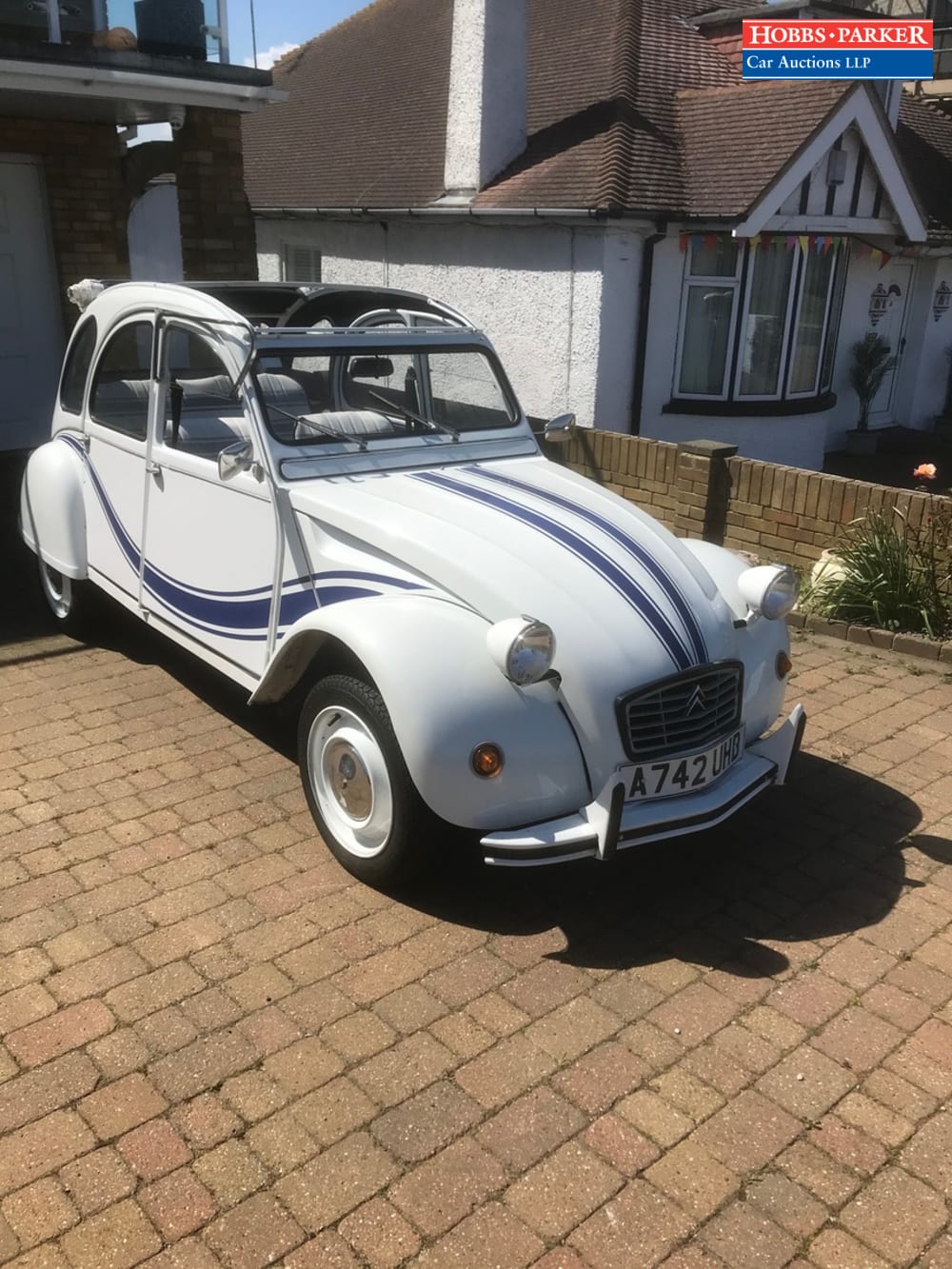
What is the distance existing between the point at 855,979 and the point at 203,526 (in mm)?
3364

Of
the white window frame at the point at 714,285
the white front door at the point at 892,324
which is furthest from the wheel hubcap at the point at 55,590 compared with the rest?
the white front door at the point at 892,324

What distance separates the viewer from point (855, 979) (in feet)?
12.1

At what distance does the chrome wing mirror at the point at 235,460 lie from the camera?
179 inches

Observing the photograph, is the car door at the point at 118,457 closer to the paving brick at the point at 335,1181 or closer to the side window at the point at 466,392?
the side window at the point at 466,392

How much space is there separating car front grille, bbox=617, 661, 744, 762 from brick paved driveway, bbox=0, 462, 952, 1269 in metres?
0.68

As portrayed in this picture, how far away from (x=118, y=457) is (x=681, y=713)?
136 inches

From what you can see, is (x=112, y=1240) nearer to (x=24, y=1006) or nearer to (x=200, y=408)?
(x=24, y=1006)

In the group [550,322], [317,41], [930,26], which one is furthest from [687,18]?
[317,41]

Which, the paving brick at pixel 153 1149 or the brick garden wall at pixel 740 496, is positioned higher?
the brick garden wall at pixel 740 496

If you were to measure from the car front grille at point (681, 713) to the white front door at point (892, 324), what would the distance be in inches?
479

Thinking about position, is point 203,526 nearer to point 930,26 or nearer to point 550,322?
point 550,322

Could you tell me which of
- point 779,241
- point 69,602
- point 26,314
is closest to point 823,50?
point 779,241

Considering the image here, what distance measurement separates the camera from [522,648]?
3.57 meters

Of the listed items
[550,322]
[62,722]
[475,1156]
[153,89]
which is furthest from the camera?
[550,322]
